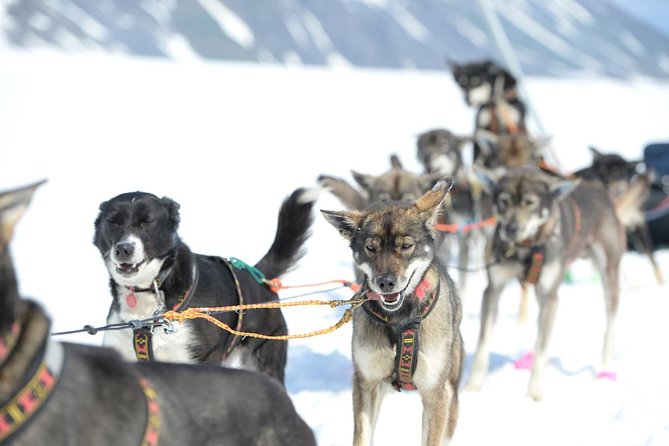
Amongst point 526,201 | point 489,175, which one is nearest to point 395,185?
point 489,175

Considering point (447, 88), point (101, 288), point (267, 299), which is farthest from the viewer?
point (447, 88)

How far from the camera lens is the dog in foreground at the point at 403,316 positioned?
3.29m

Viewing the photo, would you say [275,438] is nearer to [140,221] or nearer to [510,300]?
[140,221]

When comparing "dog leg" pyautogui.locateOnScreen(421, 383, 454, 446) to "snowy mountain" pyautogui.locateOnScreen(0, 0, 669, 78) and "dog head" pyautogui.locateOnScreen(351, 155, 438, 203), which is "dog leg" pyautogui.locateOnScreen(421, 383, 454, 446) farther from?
"snowy mountain" pyautogui.locateOnScreen(0, 0, 669, 78)

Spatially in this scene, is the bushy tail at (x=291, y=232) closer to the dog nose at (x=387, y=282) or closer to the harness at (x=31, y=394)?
the dog nose at (x=387, y=282)

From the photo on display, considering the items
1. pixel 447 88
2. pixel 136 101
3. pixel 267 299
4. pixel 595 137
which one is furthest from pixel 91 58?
pixel 267 299

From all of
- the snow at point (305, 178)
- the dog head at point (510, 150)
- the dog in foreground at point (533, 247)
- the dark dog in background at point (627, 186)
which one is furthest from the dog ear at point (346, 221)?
the dark dog in background at point (627, 186)

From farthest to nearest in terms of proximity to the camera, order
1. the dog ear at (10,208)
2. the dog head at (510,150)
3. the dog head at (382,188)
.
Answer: the dog head at (510,150) < the dog head at (382,188) < the dog ear at (10,208)

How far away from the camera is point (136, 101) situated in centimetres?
2041

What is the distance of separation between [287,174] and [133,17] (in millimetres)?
87128

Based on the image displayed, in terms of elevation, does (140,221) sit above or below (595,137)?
below

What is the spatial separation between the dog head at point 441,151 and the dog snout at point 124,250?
13.1ft

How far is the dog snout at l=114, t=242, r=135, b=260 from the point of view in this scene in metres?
3.24

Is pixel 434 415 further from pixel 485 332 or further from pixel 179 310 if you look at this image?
pixel 485 332
